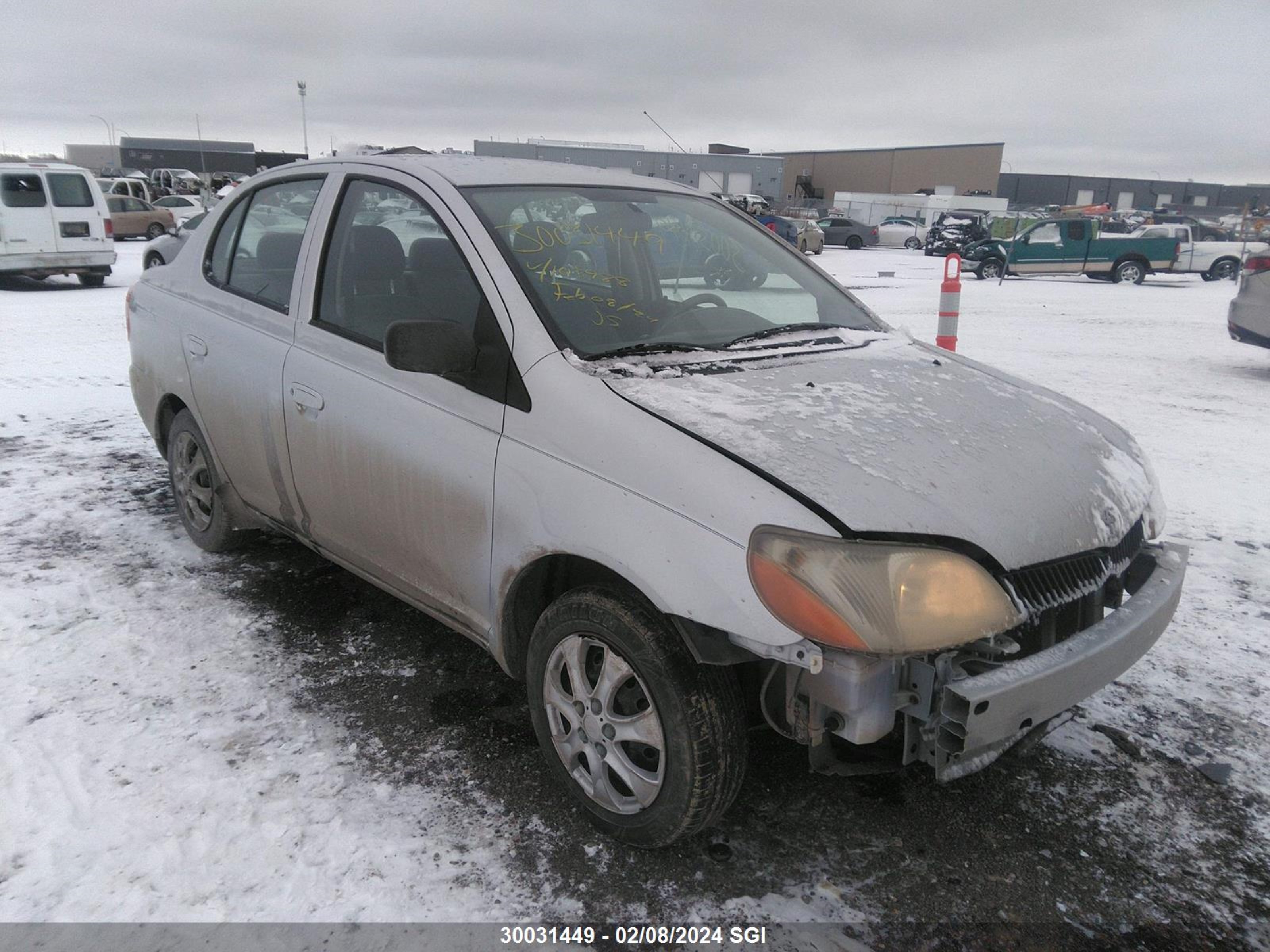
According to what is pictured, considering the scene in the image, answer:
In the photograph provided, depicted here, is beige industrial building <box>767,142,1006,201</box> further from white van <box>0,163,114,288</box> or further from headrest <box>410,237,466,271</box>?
headrest <box>410,237,466,271</box>

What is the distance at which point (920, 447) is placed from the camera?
2.33m

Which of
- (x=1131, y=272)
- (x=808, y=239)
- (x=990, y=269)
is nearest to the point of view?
(x=1131, y=272)

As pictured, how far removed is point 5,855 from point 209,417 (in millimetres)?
Answer: 1969

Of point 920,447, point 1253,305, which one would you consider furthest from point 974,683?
point 1253,305

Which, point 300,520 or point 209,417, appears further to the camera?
point 209,417

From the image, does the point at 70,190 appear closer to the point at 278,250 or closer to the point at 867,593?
the point at 278,250

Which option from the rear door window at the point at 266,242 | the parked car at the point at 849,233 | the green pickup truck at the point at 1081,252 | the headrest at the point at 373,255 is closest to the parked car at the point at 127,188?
the green pickup truck at the point at 1081,252

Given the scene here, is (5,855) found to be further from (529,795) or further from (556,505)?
(556,505)

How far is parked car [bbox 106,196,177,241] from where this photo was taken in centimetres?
2503

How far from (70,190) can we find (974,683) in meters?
16.6

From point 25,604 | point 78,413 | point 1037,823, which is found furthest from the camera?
point 78,413

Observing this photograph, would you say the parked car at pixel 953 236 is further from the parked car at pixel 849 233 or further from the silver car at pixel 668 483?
the silver car at pixel 668 483

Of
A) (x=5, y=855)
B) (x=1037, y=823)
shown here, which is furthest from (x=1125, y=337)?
(x=5, y=855)

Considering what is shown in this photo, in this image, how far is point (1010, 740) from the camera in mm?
2184
